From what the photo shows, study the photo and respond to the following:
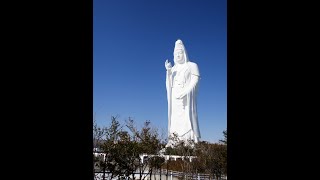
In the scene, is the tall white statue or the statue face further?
the statue face

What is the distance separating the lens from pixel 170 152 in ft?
41.5

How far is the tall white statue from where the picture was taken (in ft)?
65.3

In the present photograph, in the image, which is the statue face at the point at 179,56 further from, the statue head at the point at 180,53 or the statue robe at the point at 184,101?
the statue robe at the point at 184,101

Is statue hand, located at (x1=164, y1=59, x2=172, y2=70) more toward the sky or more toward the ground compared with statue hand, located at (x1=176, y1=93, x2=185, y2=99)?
more toward the sky

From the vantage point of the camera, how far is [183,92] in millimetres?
20078

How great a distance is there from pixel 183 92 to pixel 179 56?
2.30 metres

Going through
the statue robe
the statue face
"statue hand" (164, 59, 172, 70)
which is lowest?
the statue robe

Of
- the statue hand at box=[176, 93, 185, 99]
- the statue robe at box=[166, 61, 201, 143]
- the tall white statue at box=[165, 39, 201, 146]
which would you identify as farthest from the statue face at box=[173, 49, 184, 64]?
the statue hand at box=[176, 93, 185, 99]

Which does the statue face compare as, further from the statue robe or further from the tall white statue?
the statue robe
